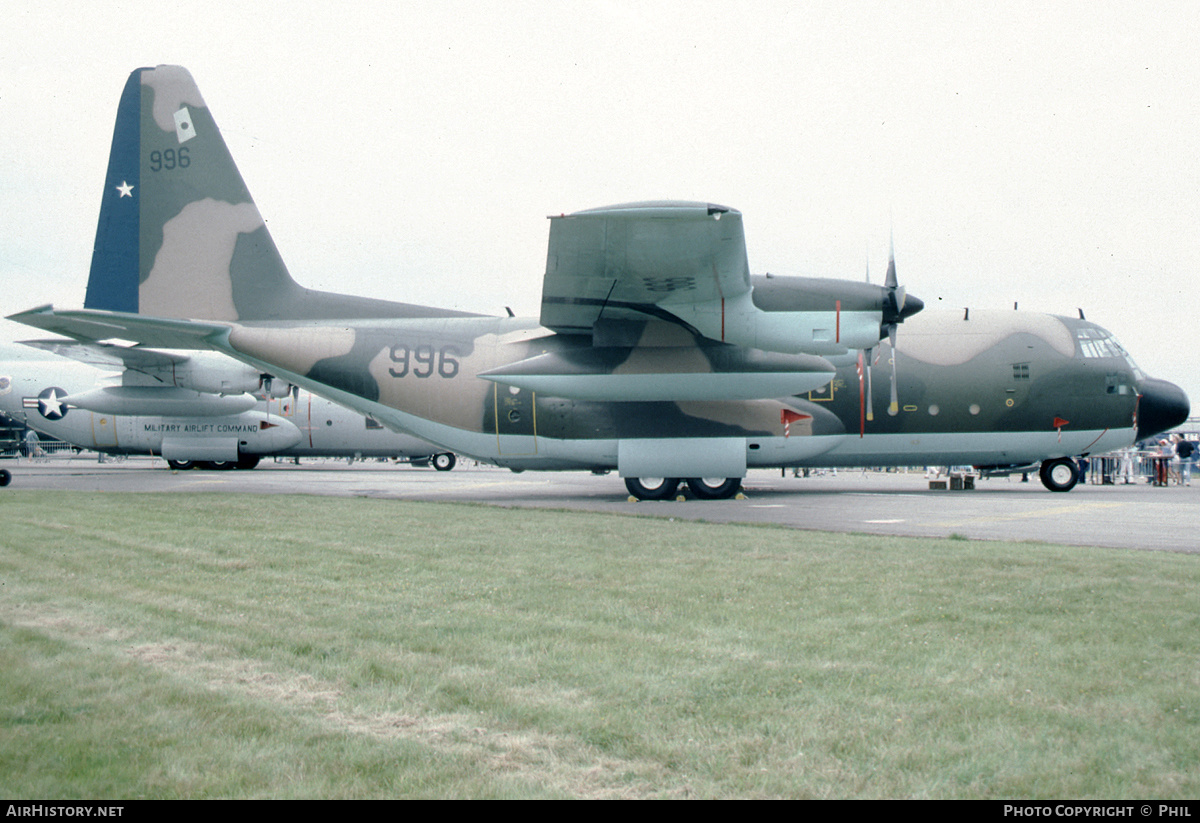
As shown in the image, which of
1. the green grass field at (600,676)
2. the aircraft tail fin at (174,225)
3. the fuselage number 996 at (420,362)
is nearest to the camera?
the green grass field at (600,676)

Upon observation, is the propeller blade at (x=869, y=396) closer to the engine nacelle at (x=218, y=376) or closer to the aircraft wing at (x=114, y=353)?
the engine nacelle at (x=218, y=376)

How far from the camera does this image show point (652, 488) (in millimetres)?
17578

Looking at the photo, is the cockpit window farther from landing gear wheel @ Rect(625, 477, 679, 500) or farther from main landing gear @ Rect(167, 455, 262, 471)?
main landing gear @ Rect(167, 455, 262, 471)

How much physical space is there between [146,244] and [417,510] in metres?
9.91

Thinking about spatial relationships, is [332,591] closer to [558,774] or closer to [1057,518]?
[558,774]

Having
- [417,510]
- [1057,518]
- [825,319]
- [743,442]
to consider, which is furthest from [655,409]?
[1057,518]

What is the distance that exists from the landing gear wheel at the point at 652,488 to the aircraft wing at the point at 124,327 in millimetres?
9297

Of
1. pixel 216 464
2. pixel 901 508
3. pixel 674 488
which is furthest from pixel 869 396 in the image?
pixel 216 464

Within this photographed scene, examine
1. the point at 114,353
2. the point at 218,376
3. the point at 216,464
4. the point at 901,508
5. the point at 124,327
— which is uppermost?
the point at 114,353

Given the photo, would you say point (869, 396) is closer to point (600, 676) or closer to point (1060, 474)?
point (1060, 474)

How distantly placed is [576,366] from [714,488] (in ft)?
14.5

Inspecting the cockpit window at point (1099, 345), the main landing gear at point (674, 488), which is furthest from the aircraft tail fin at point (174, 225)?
the cockpit window at point (1099, 345)

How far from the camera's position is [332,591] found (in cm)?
615

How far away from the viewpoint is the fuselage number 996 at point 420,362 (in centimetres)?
1722
